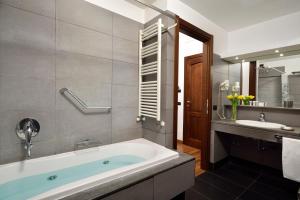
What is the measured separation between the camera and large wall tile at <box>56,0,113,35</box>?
1.55m

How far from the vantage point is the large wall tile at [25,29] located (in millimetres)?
1274

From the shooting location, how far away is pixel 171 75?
194 cm

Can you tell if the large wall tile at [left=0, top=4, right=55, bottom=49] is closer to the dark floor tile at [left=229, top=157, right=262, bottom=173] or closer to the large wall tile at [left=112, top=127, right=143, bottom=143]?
the large wall tile at [left=112, top=127, right=143, bottom=143]

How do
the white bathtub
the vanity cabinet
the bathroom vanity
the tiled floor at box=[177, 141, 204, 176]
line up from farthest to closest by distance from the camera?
1. the tiled floor at box=[177, 141, 204, 176]
2. the vanity cabinet
3. the bathroom vanity
4. the white bathtub

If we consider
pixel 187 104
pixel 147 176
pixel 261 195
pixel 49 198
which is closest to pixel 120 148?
pixel 147 176

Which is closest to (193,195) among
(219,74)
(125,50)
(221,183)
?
(221,183)

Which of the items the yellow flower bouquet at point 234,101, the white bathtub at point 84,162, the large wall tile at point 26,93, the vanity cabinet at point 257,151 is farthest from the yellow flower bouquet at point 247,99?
the large wall tile at point 26,93

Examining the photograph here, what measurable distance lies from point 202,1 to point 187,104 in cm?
212

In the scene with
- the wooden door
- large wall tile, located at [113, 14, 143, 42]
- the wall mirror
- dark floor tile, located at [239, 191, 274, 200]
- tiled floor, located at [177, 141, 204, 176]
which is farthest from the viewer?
the wooden door

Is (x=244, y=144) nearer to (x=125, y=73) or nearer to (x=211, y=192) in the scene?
(x=211, y=192)

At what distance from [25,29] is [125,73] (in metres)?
1.08

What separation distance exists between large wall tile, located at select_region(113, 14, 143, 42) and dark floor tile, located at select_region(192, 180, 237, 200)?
219cm

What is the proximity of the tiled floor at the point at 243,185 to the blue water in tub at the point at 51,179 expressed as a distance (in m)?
0.98

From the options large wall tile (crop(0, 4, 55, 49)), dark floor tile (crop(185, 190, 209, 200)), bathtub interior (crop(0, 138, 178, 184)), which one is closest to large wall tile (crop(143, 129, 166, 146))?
bathtub interior (crop(0, 138, 178, 184))
